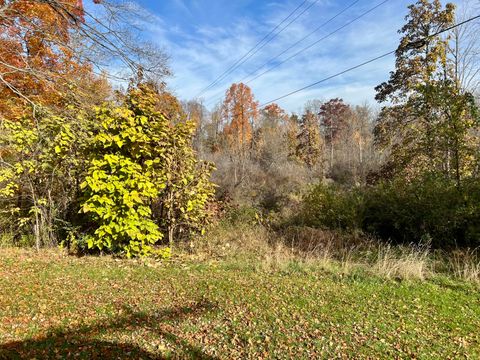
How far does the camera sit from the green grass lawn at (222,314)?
3299 mm

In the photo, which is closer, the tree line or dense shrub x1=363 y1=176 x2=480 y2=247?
the tree line

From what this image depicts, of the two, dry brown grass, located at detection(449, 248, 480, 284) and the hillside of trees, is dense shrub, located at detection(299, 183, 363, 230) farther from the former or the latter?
dry brown grass, located at detection(449, 248, 480, 284)

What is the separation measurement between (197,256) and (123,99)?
11.7ft

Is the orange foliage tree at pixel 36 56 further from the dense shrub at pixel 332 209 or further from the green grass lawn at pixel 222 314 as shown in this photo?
the dense shrub at pixel 332 209

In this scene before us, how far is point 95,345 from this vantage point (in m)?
3.21

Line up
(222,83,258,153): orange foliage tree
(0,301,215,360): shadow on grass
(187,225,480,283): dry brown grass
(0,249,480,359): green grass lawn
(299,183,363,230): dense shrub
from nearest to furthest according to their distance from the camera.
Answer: (0,301,215,360): shadow on grass → (0,249,480,359): green grass lawn → (187,225,480,283): dry brown grass → (299,183,363,230): dense shrub → (222,83,258,153): orange foliage tree

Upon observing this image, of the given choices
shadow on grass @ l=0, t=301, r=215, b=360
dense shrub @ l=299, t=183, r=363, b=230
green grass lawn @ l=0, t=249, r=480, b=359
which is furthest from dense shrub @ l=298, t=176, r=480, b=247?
shadow on grass @ l=0, t=301, r=215, b=360

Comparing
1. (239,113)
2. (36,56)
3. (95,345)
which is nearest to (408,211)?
(95,345)

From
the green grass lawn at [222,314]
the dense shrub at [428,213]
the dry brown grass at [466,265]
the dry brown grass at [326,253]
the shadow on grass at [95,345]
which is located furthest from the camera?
the dense shrub at [428,213]

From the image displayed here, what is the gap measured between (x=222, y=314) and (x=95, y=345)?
1461 mm

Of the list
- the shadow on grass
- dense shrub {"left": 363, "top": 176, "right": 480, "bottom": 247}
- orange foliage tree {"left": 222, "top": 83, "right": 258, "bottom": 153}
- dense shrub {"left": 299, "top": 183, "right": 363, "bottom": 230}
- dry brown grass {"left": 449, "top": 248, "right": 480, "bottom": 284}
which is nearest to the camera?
the shadow on grass

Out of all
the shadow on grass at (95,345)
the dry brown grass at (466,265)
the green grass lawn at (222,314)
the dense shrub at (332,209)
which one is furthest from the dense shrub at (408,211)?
the shadow on grass at (95,345)

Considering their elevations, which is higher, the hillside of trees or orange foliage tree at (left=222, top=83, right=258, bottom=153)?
orange foliage tree at (left=222, top=83, right=258, bottom=153)

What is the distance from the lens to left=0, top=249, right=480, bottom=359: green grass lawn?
3299 millimetres
